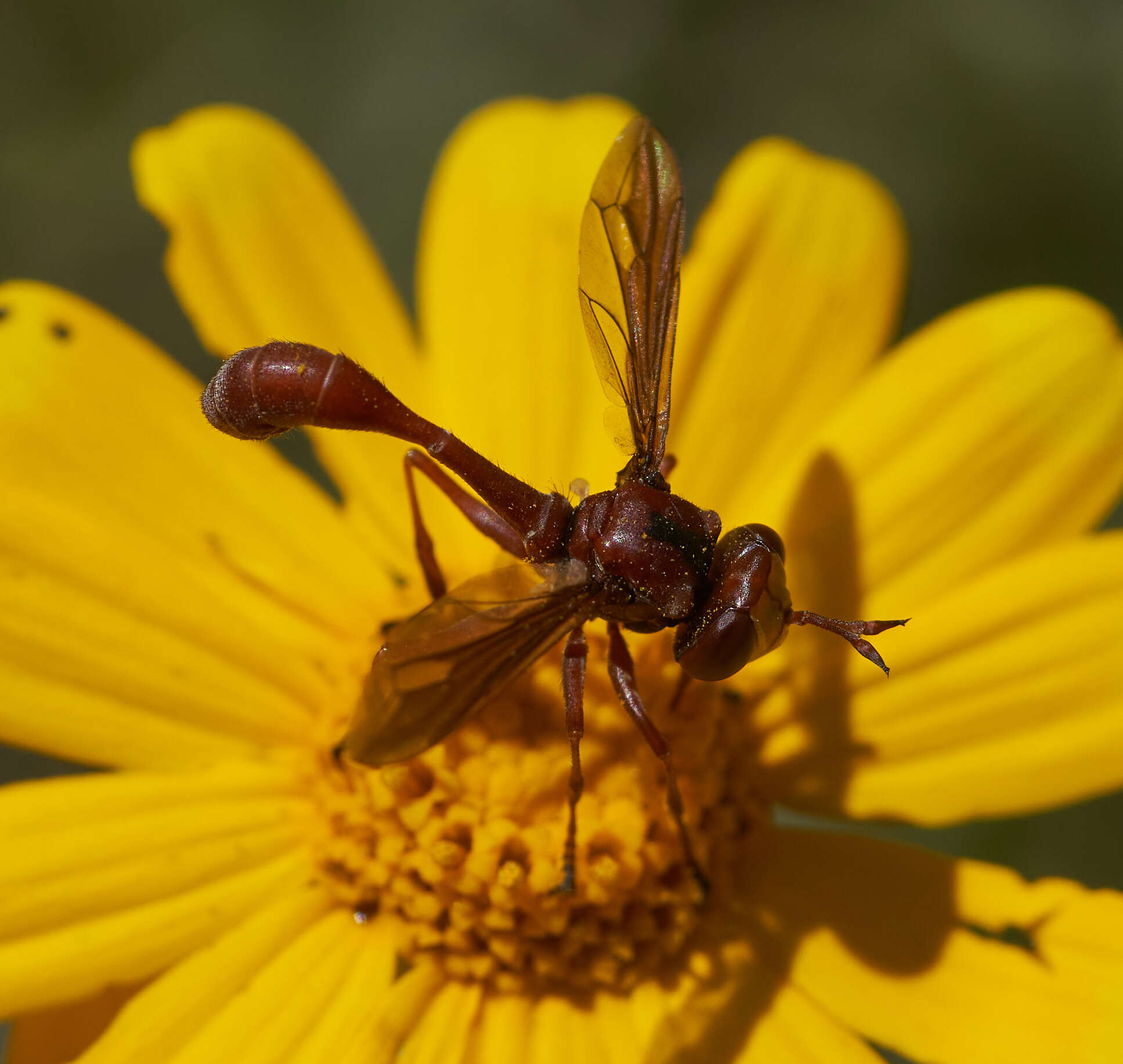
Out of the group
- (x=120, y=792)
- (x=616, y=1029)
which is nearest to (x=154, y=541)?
(x=120, y=792)

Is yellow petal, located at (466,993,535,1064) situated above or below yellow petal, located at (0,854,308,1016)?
below

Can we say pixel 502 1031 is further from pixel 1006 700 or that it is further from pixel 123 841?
pixel 1006 700

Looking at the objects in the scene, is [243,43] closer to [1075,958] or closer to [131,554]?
[131,554]

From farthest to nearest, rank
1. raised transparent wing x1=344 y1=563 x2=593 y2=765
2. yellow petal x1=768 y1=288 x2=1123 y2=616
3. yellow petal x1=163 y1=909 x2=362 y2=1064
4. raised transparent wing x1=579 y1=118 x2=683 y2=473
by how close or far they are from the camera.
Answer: yellow petal x1=768 y1=288 x2=1123 y2=616 < raised transparent wing x1=579 y1=118 x2=683 y2=473 < yellow petal x1=163 y1=909 x2=362 y2=1064 < raised transparent wing x1=344 y1=563 x2=593 y2=765

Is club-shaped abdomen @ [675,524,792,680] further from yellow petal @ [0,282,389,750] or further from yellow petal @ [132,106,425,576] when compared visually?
yellow petal @ [132,106,425,576]

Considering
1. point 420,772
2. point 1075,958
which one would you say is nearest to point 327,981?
point 420,772

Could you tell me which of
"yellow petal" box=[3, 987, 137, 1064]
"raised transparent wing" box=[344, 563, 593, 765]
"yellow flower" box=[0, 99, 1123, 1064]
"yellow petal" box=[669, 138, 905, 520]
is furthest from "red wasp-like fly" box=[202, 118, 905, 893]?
"yellow petal" box=[3, 987, 137, 1064]

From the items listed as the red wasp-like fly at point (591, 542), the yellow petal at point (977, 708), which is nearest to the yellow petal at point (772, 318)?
the red wasp-like fly at point (591, 542)

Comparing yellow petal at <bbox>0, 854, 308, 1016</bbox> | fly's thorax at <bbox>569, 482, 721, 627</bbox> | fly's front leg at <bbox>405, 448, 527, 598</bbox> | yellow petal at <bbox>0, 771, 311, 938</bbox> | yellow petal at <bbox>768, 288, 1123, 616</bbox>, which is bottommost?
yellow petal at <bbox>0, 854, 308, 1016</bbox>
